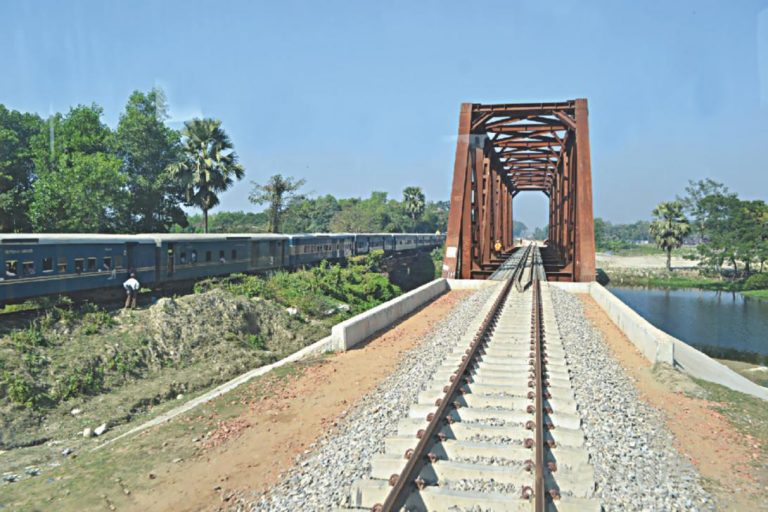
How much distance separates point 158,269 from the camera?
67.8ft

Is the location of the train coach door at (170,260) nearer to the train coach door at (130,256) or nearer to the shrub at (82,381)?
the train coach door at (130,256)

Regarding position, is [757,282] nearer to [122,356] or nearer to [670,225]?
[670,225]

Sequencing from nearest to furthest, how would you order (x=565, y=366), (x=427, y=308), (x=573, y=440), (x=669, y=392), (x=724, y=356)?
1. (x=573, y=440)
2. (x=669, y=392)
3. (x=565, y=366)
4. (x=427, y=308)
5. (x=724, y=356)

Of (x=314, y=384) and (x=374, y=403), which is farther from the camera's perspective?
(x=314, y=384)

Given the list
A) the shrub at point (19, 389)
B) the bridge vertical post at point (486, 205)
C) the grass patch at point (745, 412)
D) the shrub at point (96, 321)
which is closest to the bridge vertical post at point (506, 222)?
the bridge vertical post at point (486, 205)

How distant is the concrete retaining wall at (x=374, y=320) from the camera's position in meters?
10.9

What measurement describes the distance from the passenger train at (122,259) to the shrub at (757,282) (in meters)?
48.3

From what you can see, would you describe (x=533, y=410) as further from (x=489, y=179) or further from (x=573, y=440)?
(x=489, y=179)

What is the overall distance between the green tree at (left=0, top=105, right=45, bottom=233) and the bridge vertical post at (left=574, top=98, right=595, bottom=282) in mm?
31096

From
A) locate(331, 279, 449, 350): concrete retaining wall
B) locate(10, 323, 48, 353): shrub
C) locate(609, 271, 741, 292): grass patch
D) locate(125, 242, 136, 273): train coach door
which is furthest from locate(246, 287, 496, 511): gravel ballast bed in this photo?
locate(609, 271, 741, 292): grass patch

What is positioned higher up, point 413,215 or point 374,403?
point 413,215

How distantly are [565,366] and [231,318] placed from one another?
46.6ft

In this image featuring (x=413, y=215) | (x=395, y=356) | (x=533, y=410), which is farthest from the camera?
(x=413, y=215)

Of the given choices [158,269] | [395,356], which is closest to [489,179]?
[158,269]
